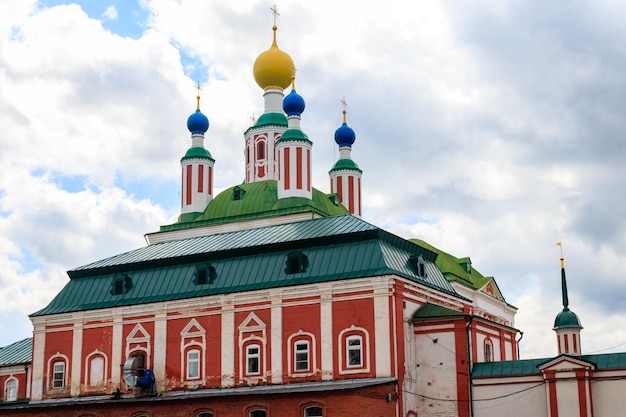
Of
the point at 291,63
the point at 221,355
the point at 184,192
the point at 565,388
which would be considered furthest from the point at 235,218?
the point at 565,388

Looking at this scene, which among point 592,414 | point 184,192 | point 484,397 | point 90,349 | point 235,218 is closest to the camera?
point 592,414

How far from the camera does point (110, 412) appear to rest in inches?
1629

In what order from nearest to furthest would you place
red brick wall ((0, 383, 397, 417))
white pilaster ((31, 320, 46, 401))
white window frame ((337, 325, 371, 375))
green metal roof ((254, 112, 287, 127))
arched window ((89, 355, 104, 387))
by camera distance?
red brick wall ((0, 383, 397, 417)) → white window frame ((337, 325, 371, 375)) → arched window ((89, 355, 104, 387)) → white pilaster ((31, 320, 46, 401)) → green metal roof ((254, 112, 287, 127))

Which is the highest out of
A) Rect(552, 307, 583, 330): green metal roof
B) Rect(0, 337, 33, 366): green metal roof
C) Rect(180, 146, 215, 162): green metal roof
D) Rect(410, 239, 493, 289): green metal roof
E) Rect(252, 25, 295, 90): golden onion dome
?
Rect(252, 25, 295, 90): golden onion dome

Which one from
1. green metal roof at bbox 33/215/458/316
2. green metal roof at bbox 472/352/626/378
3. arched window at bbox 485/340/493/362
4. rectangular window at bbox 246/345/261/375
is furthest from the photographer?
arched window at bbox 485/340/493/362

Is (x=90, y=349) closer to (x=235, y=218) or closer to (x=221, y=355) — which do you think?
(x=221, y=355)

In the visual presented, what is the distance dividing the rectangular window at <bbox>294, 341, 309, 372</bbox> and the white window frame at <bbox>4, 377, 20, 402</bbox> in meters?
19.2

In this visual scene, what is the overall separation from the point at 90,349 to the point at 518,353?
19977mm

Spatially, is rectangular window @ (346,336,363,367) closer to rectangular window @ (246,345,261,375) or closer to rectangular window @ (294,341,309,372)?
rectangular window @ (294,341,309,372)

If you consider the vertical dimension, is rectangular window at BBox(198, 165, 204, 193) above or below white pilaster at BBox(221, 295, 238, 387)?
above

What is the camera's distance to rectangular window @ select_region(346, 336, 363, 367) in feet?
124

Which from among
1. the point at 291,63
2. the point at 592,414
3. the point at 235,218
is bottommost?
the point at 592,414

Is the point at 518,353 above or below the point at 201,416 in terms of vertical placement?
above

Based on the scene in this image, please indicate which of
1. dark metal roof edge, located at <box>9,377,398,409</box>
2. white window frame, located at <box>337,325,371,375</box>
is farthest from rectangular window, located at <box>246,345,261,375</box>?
white window frame, located at <box>337,325,371,375</box>
